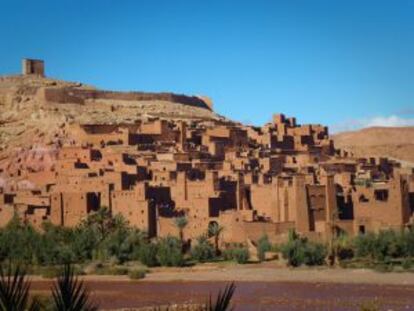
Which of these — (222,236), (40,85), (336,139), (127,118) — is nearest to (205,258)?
(222,236)

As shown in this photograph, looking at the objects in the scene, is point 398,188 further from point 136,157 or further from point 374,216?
point 136,157

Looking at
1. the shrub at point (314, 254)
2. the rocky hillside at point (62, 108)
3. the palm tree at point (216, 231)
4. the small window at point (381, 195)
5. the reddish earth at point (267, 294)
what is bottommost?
the reddish earth at point (267, 294)

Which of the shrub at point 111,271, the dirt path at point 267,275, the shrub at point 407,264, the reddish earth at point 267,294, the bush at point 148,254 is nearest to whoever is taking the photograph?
the reddish earth at point 267,294

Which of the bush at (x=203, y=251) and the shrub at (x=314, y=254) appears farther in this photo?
the bush at (x=203, y=251)

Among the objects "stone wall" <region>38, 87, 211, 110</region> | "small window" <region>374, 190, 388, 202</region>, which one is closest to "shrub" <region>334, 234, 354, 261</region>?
"small window" <region>374, 190, 388, 202</region>

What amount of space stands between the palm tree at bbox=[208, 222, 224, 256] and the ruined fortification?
230mm

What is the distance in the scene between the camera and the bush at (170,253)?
3531cm

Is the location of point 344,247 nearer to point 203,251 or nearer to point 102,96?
point 203,251

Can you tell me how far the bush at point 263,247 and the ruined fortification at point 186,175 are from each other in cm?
46

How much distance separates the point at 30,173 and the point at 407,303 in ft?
78.7

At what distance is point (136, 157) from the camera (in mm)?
42719

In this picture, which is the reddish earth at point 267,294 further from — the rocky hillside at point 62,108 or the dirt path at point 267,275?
the rocky hillside at point 62,108

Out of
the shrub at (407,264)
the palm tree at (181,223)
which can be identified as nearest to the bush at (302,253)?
the shrub at (407,264)

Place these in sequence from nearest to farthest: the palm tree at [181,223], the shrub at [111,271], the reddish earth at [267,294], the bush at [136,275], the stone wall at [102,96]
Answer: the reddish earth at [267,294], the bush at [136,275], the shrub at [111,271], the palm tree at [181,223], the stone wall at [102,96]
